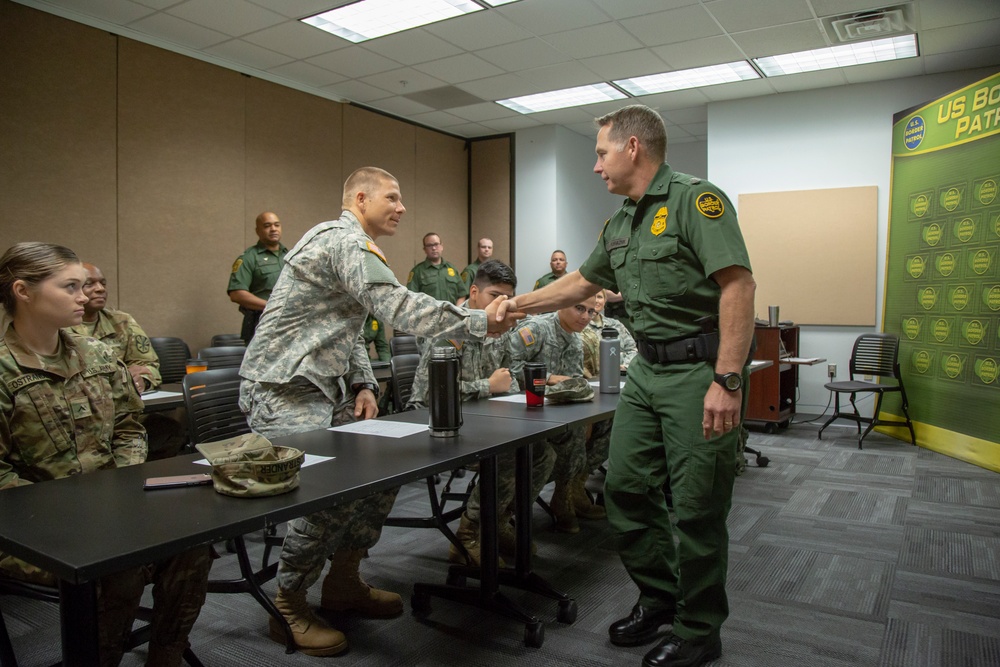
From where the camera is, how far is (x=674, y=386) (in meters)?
2.05

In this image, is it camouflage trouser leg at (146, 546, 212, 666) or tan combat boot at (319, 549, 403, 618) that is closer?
camouflage trouser leg at (146, 546, 212, 666)

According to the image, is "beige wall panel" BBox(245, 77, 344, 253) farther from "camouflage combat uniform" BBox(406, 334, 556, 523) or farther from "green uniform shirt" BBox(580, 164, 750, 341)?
"green uniform shirt" BBox(580, 164, 750, 341)

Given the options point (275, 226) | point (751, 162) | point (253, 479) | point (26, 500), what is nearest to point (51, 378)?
point (26, 500)

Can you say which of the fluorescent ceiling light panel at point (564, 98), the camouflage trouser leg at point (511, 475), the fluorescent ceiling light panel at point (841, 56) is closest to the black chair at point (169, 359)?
the camouflage trouser leg at point (511, 475)

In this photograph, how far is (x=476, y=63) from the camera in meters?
6.02

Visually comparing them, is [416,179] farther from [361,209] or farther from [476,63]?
[361,209]

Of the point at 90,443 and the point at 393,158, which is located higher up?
the point at 393,158

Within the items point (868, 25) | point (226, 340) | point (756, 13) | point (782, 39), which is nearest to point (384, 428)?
point (226, 340)

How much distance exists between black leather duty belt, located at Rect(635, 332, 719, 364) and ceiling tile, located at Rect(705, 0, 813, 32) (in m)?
3.75

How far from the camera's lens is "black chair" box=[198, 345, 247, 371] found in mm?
3953

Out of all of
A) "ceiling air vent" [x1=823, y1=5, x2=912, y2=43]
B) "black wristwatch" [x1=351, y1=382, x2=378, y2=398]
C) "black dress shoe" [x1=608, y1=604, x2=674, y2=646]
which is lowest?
"black dress shoe" [x1=608, y1=604, x2=674, y2=646]

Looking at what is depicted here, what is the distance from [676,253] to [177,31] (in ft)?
16.0

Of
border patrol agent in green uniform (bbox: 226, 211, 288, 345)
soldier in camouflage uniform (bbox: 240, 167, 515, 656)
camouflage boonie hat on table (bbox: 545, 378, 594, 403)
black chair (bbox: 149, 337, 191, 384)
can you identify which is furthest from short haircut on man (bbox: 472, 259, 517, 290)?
border patrol agent in green uniform (bbox: 226, 211, 288, 345)

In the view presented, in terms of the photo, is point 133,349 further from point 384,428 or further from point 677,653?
point 677,653
